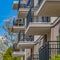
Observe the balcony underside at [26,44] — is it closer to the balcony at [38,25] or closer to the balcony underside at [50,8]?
the balcony at [38,25]

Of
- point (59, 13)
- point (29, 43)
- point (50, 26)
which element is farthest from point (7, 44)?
point (59, 13)

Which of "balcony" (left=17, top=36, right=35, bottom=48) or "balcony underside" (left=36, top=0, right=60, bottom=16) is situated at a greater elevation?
"balcony underside" (left=36, top=0, right=60, bottom=16)

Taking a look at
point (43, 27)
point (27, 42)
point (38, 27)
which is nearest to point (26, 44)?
point (27, 42)

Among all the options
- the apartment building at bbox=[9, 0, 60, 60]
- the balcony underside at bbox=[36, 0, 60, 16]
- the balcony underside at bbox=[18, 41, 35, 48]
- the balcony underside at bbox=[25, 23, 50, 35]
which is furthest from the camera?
the balcony underside at bbox=[18, 41, 35, 48]

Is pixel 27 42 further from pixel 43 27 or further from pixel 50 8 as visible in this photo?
pixel 50 8

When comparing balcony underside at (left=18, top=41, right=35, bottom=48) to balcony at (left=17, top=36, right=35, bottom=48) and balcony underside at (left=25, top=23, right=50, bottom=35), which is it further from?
balcony underside at (left=25, top=23, right=50, bottom=35)

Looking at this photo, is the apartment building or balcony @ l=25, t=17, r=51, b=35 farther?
balcony @ l=25, t=17, r=51, b=35

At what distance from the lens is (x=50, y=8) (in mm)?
16719

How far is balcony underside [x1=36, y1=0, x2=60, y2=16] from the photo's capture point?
52.0 ft

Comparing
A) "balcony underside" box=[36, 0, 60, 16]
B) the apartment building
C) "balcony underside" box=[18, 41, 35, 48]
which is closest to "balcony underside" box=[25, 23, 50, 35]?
the apartment building

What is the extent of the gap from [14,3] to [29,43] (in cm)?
728

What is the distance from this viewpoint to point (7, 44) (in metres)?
58.8

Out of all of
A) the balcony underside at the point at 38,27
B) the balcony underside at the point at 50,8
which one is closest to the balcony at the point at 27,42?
the balcony underside at the point at 38,27

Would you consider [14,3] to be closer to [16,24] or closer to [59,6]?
[16,24]
